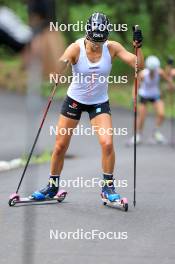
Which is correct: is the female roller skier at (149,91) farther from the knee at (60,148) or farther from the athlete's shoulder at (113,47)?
the athlete's shoulder at (113,47)

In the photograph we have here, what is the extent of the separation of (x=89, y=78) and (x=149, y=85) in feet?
29.3

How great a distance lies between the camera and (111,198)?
314 inches

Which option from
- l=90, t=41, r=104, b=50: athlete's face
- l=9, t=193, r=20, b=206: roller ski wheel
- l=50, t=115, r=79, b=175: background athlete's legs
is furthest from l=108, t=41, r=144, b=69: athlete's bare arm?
l=9, t=193, r=20, b=206: roller ski wheel

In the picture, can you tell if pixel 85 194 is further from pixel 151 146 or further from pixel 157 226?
pixel 151 146

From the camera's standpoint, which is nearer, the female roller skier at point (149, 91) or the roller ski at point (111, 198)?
the roller ski at point (111, 198)

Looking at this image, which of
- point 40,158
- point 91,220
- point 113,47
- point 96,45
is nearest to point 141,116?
point 40,158

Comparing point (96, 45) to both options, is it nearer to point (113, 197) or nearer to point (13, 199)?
point (113, 197)

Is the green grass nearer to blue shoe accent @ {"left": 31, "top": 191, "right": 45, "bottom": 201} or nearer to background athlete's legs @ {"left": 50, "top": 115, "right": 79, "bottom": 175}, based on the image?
blue shoe accent @ {"left": 31, "top": 191, "right": 45, "bottom": 201}

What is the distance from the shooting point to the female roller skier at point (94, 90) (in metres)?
7.60

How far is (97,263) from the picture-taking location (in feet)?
18.3

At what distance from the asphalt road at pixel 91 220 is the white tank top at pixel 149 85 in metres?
3.38

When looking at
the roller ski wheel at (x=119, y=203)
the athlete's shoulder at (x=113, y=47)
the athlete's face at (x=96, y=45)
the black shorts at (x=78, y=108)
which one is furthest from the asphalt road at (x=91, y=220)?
the athlete's shoulder at (x=113, y=47)

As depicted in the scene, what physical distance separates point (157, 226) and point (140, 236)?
54cm

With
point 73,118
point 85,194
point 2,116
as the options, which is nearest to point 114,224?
point 73,118
